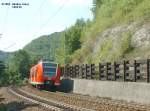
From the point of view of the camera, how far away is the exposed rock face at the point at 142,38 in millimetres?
36903

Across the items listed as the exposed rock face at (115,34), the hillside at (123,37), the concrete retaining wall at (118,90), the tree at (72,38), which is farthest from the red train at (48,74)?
the tree at (72,38)

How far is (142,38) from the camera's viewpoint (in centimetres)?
3769

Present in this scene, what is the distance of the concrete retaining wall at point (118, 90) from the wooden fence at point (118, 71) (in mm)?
439

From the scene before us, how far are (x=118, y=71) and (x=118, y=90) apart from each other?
2079 mm

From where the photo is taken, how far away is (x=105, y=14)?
2341 inches

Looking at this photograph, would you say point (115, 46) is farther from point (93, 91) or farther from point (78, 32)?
point (78, 32)

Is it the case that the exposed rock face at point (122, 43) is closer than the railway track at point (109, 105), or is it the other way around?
the railway track at point (109, 105)

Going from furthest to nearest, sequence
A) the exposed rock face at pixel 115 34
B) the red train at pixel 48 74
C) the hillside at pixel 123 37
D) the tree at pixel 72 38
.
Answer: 1. the tree at pixel 72 38
2. the red train at pixel 48 74
3. the exposed rock face at pixel 115 34
4. the hillside at pixel 123 37

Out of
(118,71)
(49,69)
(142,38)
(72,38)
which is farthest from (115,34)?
(72,38)

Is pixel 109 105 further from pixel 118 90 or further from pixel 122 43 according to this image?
pixel 122 43

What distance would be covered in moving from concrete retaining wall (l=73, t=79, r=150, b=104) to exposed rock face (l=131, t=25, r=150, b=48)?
194 inches

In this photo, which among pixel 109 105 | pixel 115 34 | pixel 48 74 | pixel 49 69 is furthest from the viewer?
pixel 115 34

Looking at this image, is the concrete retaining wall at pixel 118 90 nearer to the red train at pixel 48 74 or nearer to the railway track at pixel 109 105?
the railway track at pixel 109 105

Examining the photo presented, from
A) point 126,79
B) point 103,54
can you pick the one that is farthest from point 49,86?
point 126,79
